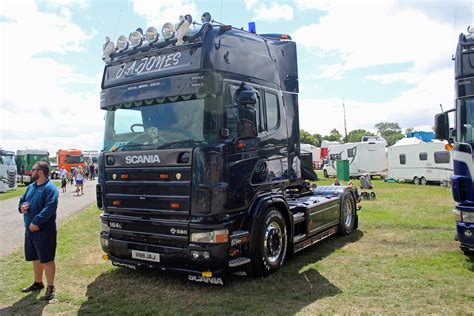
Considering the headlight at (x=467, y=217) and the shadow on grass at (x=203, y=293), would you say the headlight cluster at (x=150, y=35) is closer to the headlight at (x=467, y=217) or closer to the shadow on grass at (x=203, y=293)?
the shadow on grass at (x=203, y=293)

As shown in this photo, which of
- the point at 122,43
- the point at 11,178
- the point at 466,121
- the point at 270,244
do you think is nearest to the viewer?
the point at 270,244

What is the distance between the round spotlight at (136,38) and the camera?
623 centimetres

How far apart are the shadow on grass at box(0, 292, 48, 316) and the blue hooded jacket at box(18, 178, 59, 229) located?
98cm

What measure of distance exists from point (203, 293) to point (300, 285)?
1380 mm

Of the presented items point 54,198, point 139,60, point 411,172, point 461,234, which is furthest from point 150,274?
point 411,172

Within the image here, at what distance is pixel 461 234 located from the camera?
21.3 ft

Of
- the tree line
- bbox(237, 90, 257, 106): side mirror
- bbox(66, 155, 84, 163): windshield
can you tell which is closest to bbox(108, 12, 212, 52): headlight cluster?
bbox(237, 90, 257, 106): side mirror

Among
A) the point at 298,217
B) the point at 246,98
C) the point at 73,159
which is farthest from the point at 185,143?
the point at 73,159

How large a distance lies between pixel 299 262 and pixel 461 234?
2615 millimetres

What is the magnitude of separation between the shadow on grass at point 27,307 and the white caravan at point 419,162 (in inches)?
905

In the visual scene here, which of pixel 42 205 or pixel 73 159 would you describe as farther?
pixel 73 159

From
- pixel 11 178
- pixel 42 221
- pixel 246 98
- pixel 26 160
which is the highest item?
pixel 26 160

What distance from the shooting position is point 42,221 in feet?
17.8

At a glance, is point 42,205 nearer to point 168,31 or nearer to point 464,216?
point 168,31
